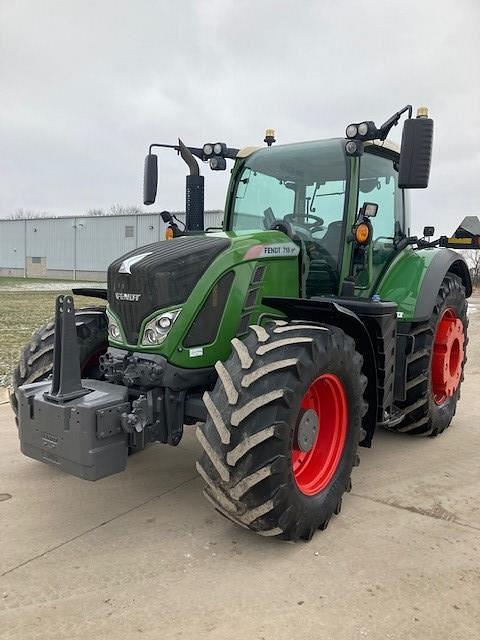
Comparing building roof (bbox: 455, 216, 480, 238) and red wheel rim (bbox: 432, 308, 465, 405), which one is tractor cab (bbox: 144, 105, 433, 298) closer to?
building roof (bbox: 455, 216, 480, 238)

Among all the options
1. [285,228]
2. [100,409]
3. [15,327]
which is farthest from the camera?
Answer: [15,327]

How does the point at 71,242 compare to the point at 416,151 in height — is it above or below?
above

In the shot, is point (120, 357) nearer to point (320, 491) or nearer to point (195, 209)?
point (320, 491)

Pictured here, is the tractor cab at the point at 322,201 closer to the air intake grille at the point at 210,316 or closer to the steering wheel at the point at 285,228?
the steering wheel at the point at 285,228

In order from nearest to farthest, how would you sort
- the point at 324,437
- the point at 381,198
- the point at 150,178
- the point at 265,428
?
the point at 265,428, the point at 324,437, the point at 381,198, the point at 150,178

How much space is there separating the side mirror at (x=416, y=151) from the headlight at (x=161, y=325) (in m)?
1.61

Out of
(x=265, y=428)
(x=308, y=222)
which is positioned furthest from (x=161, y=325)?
(x=308, y=222)

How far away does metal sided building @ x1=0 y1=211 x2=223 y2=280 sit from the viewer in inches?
1574

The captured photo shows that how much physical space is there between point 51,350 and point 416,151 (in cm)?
272

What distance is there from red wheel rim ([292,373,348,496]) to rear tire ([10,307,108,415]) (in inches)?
65.3

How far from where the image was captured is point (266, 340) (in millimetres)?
2963

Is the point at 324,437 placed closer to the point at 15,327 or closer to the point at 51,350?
the point at 51,350

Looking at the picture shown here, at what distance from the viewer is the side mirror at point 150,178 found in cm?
465

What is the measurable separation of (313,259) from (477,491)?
199cm
